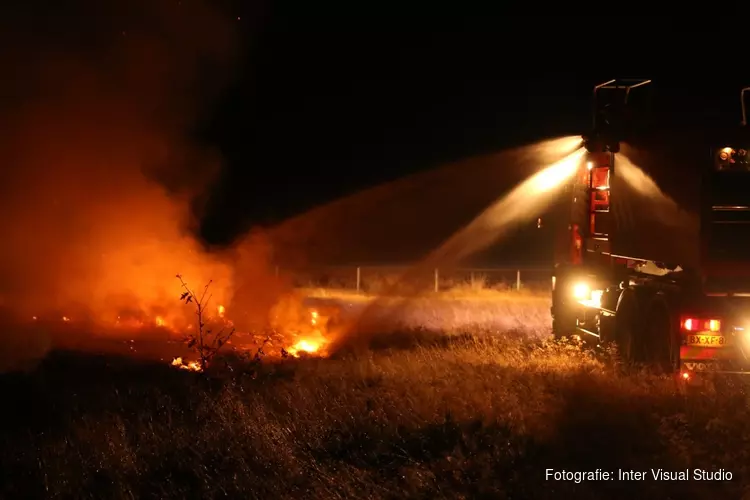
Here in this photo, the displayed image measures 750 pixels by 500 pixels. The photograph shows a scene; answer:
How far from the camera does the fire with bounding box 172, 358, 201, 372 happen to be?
10375mm

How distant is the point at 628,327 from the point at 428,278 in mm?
15535

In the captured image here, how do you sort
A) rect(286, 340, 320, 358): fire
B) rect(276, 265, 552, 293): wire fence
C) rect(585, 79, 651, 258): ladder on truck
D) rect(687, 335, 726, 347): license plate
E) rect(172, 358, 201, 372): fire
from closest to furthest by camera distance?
rect(687, 335, 726, 347): license plate
rect(172, 358, 201, 372): fire
rect(585, 79, 651, 258): ladder on truck
rect(286, 340, 320, 358): fire
rect(276, 265, 552, 293): wire fence

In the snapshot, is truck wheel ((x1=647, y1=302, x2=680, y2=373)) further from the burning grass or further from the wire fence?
the wire fence

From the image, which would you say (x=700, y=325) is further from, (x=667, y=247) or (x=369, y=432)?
(x=369, y=432)

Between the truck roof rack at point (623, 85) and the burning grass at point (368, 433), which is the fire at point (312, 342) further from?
the truck roof rack at point (623, 85)

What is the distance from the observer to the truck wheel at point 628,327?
34.0 ft

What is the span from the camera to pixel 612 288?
38.4 ft

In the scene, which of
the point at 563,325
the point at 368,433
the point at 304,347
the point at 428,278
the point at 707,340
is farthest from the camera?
the point at 428,278

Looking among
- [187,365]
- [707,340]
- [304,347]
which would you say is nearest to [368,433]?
[707,340]

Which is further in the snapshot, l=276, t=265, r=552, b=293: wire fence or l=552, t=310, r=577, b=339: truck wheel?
l=276, t=265, r=552, b=293: wire fence

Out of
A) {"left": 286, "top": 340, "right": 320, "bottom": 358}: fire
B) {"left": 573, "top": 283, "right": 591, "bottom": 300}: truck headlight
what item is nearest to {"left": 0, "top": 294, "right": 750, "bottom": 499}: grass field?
{"left": 286, "top": 340, "right": 320, "bottom": 358}: fire

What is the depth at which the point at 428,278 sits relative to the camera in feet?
85.8

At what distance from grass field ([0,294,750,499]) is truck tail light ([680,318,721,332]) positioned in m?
0.51

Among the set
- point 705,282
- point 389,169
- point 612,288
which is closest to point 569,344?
point 612,288
